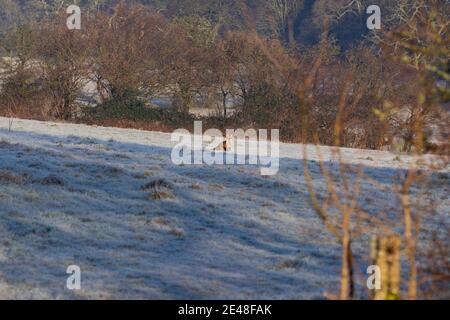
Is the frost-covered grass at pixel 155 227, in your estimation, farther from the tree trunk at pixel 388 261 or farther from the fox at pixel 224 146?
the tree trunk at pixel 388 261

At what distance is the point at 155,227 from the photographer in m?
11.8

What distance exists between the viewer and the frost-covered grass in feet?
28.5

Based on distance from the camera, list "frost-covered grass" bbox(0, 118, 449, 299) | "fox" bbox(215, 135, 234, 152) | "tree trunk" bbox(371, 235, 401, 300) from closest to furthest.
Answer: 1. "tree trunk" bbox(371, 235, 401, 300)
2. "frost-covered grass" bbox(0, 118, 449, 299)
3. "fox" bbox(215, 135, 234, 152)

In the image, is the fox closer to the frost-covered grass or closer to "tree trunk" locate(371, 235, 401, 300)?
the frost-covered grass

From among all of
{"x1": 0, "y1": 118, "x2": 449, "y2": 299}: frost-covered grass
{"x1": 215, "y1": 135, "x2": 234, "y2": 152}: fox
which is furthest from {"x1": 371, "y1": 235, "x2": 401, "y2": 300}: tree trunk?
{"x1": 215, "y1": 135, "x2": 234, "y2": 152}: fox

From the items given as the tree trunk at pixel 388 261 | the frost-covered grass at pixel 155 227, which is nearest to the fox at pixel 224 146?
the frost-covered grass at pixel 155 227

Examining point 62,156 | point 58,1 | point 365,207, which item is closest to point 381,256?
point 365,207

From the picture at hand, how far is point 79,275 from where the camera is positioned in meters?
8.80

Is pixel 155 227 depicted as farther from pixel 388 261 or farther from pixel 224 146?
pixel 224 146

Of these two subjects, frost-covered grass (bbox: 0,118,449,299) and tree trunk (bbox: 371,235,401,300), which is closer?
tree trunk (bbox: 371,235,401,300)

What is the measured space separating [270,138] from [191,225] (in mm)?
20303

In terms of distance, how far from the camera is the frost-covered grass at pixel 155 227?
8.69 m

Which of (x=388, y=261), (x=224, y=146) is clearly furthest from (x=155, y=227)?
(x=224, y=146)

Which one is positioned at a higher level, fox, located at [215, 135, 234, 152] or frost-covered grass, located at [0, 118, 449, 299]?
fox, located at [215, 135, 234, 152]
